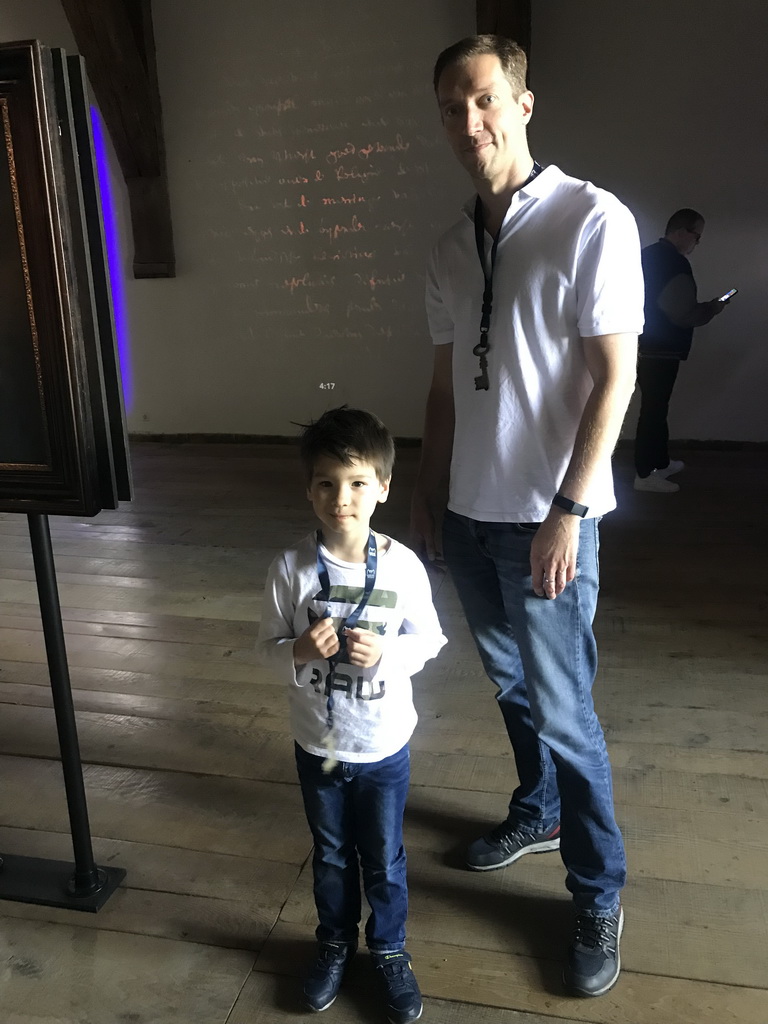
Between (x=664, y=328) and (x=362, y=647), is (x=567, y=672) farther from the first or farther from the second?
(x=664, y=328)

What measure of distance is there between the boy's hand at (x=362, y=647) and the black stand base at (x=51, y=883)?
0.83 m

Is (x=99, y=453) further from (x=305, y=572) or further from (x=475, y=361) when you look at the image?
(x=475, y=361)

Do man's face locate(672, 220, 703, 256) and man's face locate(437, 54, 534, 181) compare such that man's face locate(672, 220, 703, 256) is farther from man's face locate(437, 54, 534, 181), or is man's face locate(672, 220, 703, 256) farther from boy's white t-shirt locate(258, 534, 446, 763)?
boy's white t-shirt locate(258, 534, 446, 763)

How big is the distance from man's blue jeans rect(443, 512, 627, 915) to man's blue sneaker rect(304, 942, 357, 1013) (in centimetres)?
40

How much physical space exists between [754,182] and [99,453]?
4717mm

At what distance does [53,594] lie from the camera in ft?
5.18

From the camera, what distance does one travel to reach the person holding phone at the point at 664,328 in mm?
4363

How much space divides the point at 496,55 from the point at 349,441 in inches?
23.6

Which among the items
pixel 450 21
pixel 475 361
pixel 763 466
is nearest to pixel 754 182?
pixel 763 466

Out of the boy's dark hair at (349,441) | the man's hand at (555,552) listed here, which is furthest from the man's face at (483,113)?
the man's hand at (555,552)

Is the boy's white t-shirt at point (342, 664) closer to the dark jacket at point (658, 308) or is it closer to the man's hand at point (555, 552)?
the man's hand at point (555, 552)

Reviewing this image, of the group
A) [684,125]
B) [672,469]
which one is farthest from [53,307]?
[684,125]

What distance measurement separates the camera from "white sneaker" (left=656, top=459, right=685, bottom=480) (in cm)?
476

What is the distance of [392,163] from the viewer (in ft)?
17.8
